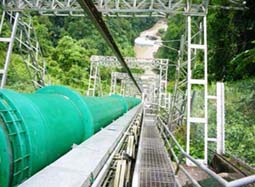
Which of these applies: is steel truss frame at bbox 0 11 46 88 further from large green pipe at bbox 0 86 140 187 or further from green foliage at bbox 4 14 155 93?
large green pipe at bbox 0 86 140 187

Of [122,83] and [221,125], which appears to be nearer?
[221,125]

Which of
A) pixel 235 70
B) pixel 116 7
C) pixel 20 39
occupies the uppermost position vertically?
pixel 116 7

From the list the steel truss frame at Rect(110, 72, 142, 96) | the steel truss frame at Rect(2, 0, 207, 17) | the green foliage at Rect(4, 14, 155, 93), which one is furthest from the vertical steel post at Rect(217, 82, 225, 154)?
the steel truss frame at Rect(110, 72, 142, 96)

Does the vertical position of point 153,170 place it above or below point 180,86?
below

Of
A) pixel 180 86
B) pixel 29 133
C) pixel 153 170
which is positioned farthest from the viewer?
pixel 180 86

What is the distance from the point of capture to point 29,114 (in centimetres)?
175

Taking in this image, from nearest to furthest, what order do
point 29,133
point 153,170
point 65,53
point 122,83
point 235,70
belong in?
point 29,133 < point 153,170 < point 235,70 < point 65,53 < point 122,83

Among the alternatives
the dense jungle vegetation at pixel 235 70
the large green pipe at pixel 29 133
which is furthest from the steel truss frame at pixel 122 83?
the large green pipe at pixel 29 133

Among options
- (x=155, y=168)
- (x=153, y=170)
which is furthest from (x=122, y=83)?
(x=153, y=170)

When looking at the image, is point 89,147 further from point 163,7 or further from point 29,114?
point 163,7

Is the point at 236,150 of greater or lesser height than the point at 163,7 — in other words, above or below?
below

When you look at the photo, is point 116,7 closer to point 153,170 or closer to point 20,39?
point 20,39

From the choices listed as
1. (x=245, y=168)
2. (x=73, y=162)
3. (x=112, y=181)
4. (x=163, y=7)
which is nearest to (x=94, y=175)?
(x=73, y=162)

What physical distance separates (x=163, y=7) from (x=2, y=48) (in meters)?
13.0
